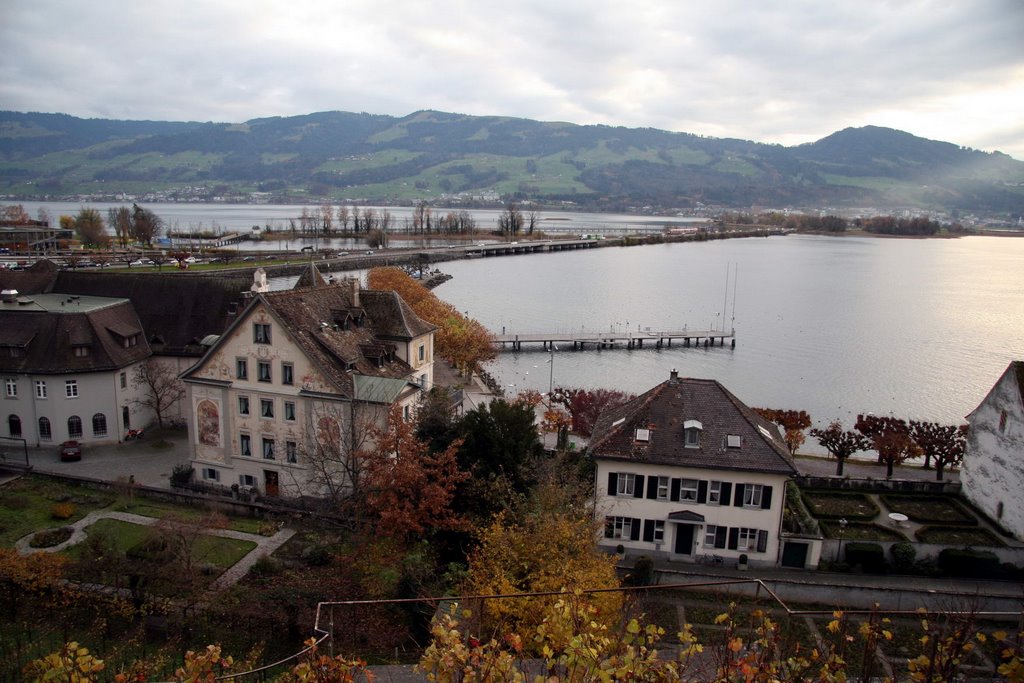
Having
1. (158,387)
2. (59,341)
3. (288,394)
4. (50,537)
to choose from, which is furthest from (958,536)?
(59,341)

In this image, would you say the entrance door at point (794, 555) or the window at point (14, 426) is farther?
the window at point (14, 426)

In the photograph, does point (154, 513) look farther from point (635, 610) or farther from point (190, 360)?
point (635, 610)

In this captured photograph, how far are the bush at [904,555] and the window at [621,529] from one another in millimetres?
11386

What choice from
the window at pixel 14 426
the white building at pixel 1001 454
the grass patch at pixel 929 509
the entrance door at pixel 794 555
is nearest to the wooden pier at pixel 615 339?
the grass patch at pixel 929 509

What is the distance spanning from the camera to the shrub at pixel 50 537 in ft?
90.9

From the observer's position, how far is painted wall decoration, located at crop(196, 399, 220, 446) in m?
35.7

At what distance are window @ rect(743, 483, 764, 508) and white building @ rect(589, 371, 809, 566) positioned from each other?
0.13 feet

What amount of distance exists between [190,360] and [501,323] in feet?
192

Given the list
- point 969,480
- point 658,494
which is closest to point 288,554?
point 658,494

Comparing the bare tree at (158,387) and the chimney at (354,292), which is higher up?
the chimney at (354,292)

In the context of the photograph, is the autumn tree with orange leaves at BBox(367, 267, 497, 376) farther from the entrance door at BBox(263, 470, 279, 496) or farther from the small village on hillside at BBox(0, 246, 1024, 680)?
the entrance door at BBox(263, 470, 279, 496)

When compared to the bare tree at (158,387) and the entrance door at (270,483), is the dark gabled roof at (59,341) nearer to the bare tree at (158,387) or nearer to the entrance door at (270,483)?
the bare tree at (158,387)

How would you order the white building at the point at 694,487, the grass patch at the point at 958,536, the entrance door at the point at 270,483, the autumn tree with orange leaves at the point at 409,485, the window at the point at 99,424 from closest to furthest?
the autumn tree with orange leaves at the point at 409,485
the white building at the point at 694,487
the grass patch at the point at 958,536
the entrance door at the point at 270,483
the window at the point at 99,424

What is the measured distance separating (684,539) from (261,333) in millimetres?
22089
